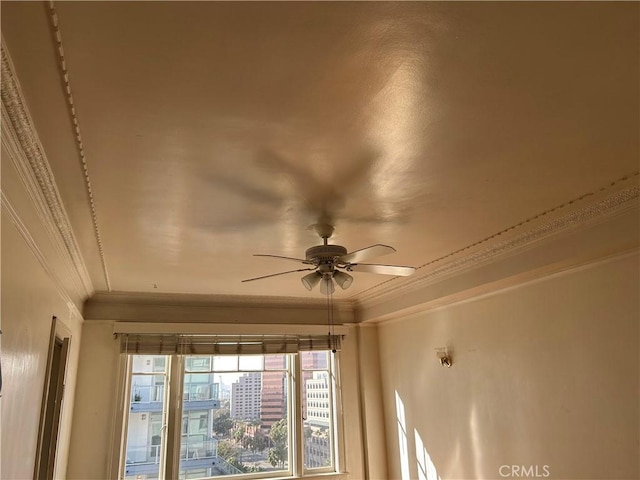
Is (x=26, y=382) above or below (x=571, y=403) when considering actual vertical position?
above

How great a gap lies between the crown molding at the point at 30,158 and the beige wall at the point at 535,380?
3.18m

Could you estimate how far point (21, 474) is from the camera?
2426 millimetres

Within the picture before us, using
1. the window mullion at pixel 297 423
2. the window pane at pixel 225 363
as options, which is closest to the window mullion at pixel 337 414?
the window mullion at pixel 297 423

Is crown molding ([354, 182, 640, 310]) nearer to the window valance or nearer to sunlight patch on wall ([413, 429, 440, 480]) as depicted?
the window valance

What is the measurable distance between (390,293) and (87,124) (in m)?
3.83

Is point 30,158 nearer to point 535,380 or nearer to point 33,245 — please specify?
point 33,245

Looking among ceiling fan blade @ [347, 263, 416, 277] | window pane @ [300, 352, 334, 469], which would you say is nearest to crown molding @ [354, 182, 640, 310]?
ceiling fan blade @ [347, 263, 416, 277]

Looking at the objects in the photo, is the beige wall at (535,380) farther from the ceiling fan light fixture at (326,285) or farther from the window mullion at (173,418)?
the window mullion at (173,418)

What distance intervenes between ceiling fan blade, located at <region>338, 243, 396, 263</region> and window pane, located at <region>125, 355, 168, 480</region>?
3228 millimetres

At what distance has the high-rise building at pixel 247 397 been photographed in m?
5.35

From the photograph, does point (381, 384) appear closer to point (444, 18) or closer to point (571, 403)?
point (571, 403)

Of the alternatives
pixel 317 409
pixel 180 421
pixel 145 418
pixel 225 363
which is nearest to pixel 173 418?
pixel 180 421

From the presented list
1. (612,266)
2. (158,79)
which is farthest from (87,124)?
(612,266)

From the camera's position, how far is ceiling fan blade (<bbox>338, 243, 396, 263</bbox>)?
2.53 meters
